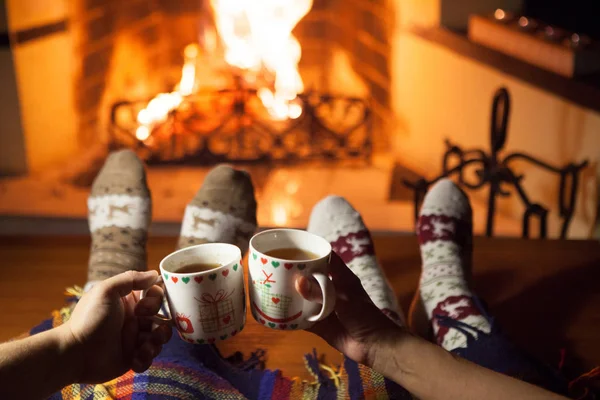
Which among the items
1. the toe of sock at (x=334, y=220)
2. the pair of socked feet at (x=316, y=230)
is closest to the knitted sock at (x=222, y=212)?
the pair of socked feet at (x=316, y=230)

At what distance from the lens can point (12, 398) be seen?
0.53 m

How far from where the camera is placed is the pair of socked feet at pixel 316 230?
93 centimetres

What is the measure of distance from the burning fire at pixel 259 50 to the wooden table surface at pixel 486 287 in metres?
0.90

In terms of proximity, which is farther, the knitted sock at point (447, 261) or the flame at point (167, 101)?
the flame at point (167, 101)

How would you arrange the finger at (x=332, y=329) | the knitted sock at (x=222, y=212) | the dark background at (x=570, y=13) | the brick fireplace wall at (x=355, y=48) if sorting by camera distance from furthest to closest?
the brick fireplace wall at (x=355, y=48) < the dark background at (x=570, y=13) < the knitted sock at (x=222, y=212) < the finger at (x=332, y=329)

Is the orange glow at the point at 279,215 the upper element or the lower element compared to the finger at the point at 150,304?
lower

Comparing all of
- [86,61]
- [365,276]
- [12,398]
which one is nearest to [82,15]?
[86,61]

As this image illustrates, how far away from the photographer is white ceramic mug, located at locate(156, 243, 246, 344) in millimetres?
564

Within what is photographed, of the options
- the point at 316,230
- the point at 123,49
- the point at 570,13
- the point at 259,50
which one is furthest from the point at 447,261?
the point at 123,49

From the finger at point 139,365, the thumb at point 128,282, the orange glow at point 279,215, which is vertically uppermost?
the thumb at point 128,282

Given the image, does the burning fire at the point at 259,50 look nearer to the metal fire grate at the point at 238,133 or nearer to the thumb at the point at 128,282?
the metal fire grate at the point at 238,133

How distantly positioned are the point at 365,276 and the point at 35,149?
1.44m

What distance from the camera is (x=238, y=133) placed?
202 cm

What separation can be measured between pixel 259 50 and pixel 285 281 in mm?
1691
